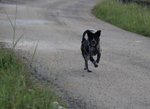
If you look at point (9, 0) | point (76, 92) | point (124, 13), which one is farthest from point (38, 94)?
point (9, 0)

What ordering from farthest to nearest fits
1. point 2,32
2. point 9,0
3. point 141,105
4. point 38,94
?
point 9,0 → point 2,32 → point 141,105 → point 38,94

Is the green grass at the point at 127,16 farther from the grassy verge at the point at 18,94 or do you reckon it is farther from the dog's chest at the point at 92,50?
the grassy verge at the point at 18,94

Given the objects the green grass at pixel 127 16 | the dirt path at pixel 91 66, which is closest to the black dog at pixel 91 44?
the dirt path at pixel 91 66

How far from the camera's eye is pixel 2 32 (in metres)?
16.9

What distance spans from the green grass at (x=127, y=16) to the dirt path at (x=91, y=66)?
0.48 meters

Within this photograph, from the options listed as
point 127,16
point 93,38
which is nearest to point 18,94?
point 93,38

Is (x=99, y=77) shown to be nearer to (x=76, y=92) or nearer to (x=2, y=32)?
(x=76, y=92)

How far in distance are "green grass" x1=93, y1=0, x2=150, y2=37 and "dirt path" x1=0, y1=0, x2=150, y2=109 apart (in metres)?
0.48

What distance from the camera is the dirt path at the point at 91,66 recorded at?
891 centimetres

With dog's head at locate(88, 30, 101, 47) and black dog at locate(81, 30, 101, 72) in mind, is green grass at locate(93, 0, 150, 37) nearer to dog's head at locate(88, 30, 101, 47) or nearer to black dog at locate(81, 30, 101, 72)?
black dog at locate(81, 30, 101, 72)

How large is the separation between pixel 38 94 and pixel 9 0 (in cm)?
2504

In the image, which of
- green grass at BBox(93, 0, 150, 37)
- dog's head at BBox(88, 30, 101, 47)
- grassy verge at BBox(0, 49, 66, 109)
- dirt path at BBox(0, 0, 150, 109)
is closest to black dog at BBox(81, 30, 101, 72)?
dog's head at BBox(88, 30, 101, 47)

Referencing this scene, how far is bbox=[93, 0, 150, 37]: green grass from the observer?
64.1ft

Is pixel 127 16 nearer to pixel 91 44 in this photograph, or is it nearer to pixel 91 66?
pixel 91 66
